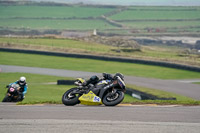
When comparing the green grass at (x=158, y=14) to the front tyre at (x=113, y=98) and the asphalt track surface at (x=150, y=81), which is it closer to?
the asphalt track surface at (x=150, y=81)

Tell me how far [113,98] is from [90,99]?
804 mm

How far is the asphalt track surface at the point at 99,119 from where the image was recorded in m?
11.3

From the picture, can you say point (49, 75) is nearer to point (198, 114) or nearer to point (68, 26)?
point (198, 114)

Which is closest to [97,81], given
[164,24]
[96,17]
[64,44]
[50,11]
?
[64,44]

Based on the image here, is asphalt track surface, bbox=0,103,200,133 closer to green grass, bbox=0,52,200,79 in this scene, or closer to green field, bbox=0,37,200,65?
green grass, bbox=0,52,200,79

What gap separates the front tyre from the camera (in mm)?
15609

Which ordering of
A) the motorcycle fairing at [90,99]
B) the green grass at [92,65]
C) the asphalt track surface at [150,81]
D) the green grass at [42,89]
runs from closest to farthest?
the motorcycle fairing at [90,99] → the green grass at [42,89] → the asphalt track surface at [150,81] → the green grass at [92,65]

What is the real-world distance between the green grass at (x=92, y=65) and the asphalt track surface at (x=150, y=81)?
2212mm

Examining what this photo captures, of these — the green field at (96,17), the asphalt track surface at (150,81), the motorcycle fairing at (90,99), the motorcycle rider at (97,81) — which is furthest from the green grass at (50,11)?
the motorcycle fairing at (90,99)

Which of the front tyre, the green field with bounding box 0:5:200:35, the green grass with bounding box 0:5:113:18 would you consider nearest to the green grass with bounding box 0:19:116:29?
the green field with bounding box 0:5:200:35

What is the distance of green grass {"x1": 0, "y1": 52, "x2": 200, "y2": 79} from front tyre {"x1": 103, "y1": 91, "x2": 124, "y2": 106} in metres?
24.6

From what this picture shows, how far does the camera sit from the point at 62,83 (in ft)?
110

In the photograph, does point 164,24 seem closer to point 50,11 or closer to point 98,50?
point 50,11

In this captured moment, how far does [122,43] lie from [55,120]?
58.5 m
